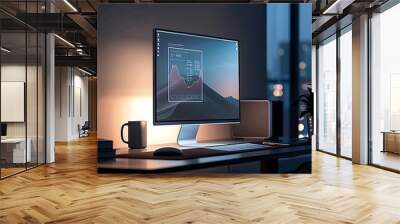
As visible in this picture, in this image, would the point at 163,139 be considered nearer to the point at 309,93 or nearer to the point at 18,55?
the point at 309,93

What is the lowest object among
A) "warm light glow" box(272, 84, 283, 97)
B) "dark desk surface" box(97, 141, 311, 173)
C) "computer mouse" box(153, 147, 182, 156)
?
"dark desk surface" box(97, 141, 311, 173)

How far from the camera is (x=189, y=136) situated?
5.20 meters

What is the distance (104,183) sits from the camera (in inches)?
196

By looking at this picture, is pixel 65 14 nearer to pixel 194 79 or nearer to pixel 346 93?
pixel 194 79

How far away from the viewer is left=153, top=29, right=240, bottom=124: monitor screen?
193 inches

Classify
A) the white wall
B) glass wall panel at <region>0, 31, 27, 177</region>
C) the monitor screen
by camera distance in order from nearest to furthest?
the monitor screen, glass wall panel at <region>0, 31, 27, 177</region>, the white wall

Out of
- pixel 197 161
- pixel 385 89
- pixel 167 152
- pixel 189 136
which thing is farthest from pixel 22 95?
pixel 385 89

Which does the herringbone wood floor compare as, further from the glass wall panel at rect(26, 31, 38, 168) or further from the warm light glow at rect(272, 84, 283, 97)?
the warm light glow at rect(272, 84, 283, 97)

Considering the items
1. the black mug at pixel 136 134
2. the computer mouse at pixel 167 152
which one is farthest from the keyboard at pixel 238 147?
the black mug at pixel 136 134

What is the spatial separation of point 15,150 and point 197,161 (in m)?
3.22

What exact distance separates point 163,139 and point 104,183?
96 centimetres

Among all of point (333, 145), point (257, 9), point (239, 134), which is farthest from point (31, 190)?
point (333, 145)

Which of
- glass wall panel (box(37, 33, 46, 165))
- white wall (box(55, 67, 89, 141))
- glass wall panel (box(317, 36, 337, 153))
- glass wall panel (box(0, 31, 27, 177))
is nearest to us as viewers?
glass wall panel (box(0, 31, 27, 177))

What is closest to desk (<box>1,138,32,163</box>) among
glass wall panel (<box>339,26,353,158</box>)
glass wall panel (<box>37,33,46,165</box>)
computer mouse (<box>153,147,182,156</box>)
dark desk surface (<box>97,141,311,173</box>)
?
glass wall panel (<box>37,33,46,165</box>)
